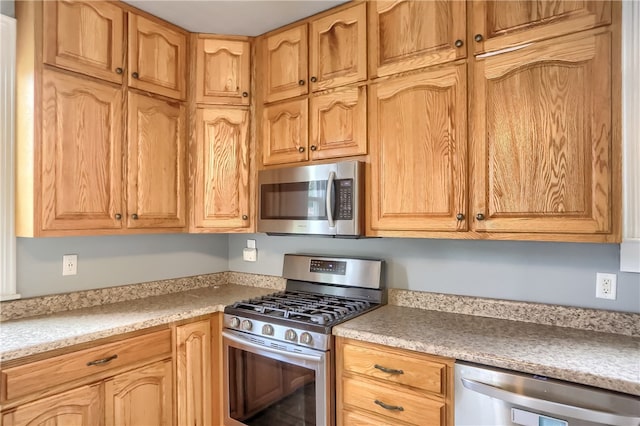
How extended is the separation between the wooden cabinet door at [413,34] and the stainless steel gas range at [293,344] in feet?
3.40

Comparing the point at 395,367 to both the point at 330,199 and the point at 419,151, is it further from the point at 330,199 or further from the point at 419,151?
the point at 419,151

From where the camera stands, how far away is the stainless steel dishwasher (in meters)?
1.15

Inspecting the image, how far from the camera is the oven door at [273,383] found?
170cm

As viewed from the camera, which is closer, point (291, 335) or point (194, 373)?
point (291, 335)

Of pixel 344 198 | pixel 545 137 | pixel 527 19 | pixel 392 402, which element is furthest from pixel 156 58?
pixel 392 402

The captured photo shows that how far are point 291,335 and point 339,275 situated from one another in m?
0.57

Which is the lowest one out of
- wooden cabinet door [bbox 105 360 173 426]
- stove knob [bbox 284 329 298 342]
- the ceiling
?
wooden cabinet door [bbox 105 360 173 426]

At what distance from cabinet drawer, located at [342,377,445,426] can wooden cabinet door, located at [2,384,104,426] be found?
3.45ft

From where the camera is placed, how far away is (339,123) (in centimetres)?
202

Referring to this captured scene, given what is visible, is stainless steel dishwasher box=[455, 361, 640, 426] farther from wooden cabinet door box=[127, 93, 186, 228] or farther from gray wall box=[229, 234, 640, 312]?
wooden cabinet door box=[127, 93, 186, 228]

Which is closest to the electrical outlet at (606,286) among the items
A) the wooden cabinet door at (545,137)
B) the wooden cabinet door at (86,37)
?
the wooden cabinet door at (545,137)

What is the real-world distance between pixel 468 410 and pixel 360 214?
939mm

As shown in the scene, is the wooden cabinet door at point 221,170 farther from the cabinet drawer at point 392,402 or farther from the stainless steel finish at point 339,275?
the cabinet drawer at point 392,402

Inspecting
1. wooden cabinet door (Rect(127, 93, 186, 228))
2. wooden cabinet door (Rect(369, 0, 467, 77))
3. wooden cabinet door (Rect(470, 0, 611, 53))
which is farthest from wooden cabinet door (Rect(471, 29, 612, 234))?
wooden cabinet door (Rect(127, 93, 186, 228))
